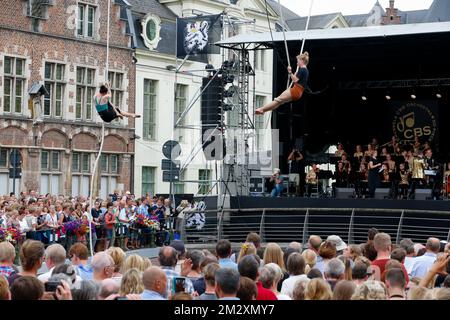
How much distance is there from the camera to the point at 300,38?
23703mm

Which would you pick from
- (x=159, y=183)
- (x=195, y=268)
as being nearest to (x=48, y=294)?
(x=195, y=268)

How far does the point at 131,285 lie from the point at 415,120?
21791mm

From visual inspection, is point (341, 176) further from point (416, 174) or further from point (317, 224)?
point (317, 224)

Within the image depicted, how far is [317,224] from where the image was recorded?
2297 centimetres

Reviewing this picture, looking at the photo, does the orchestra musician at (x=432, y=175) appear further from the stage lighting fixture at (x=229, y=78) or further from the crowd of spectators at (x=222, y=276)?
the crowd of spectators at (x=222, y=276)

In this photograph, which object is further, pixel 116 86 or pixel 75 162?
pixel 116 86

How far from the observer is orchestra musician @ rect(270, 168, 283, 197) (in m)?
25.1

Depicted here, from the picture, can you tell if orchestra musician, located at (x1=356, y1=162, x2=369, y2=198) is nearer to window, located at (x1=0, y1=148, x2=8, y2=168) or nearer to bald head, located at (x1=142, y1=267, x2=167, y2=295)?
window, located at (x1=0, y1=148, x2=8, y2=168)

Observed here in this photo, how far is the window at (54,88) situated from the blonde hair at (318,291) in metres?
28.9

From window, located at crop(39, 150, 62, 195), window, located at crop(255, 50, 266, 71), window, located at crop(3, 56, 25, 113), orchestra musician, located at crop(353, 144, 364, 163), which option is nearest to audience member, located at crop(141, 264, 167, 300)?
orchestra musician, located at crop(353, 144, 364, 163)

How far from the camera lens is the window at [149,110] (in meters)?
40.1

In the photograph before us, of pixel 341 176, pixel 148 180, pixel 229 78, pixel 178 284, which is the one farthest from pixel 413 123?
pixel 178 284
